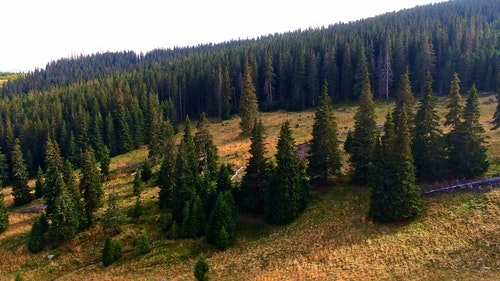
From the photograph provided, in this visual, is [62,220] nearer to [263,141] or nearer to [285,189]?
[263,141]

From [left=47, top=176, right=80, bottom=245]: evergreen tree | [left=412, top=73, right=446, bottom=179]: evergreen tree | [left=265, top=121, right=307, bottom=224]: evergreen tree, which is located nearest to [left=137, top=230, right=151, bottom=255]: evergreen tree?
[left=47, top=176, right=80, bottom=245]: evergreen tree

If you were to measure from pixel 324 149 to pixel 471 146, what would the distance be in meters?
17.6

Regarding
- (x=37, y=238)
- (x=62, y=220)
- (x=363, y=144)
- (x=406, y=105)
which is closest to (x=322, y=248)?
(x=363, y=144)

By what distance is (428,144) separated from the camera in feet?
158

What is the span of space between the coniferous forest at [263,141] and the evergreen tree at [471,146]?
121mm

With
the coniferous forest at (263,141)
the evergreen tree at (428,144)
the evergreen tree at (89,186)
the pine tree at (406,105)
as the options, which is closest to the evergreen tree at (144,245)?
the coniferous forest at (263,141)

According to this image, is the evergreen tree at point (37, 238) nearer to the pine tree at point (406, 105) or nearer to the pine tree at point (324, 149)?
the pine tree at point (324, 149)

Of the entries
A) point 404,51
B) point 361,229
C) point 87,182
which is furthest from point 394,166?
point 404,51

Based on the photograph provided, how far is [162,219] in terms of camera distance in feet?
169

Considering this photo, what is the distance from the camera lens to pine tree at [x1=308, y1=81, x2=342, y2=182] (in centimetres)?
5234

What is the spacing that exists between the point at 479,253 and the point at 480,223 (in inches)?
199

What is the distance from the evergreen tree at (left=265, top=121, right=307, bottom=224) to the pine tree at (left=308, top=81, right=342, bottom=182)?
479 cm

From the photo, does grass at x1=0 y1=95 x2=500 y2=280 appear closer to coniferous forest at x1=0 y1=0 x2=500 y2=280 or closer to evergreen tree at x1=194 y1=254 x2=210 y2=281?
coniferous forest at x1=0 y1=0 x2=500 y2=280

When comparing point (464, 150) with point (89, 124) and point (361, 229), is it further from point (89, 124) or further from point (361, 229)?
point (89, 124)
